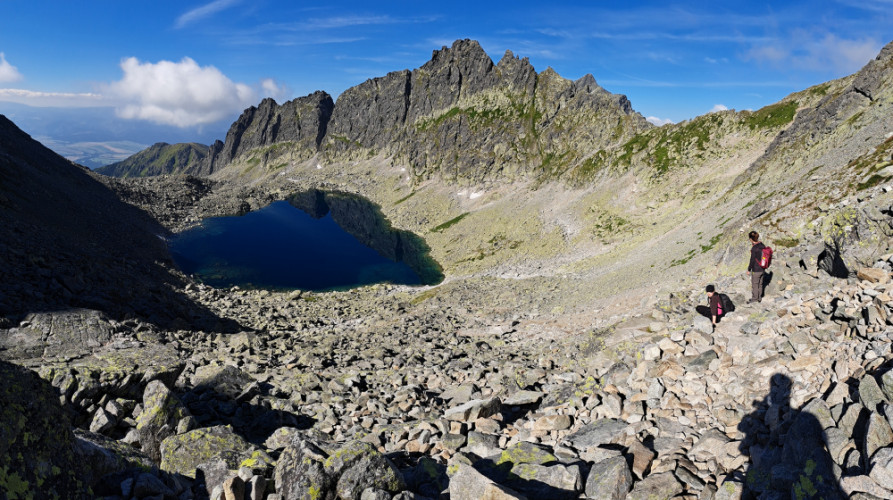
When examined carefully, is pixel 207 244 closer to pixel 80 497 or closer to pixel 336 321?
pixel 336 321

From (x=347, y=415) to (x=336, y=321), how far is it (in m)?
32.0

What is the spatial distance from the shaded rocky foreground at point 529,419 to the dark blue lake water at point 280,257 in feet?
203

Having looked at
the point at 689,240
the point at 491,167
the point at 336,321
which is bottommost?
the point at 336,321

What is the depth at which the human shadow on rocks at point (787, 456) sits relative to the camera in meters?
6.50

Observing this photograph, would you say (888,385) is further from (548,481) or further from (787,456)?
(548,481)

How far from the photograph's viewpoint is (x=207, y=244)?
110 m

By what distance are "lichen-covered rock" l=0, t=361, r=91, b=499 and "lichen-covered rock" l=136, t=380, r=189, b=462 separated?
431cm

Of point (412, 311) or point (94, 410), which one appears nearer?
point (94, 410)

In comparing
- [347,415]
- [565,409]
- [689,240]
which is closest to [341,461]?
[565,409]

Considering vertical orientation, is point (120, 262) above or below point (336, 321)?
above

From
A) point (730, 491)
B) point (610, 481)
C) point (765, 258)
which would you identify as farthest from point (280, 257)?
point (730, 491)

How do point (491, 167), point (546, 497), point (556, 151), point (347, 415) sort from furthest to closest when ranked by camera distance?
point (491, 167) → point (556, 151) → point (347, 415) → point (546, 497)

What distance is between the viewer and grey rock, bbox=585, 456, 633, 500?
8.17 m

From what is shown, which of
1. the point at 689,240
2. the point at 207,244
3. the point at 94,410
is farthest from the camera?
the point at 207,244
